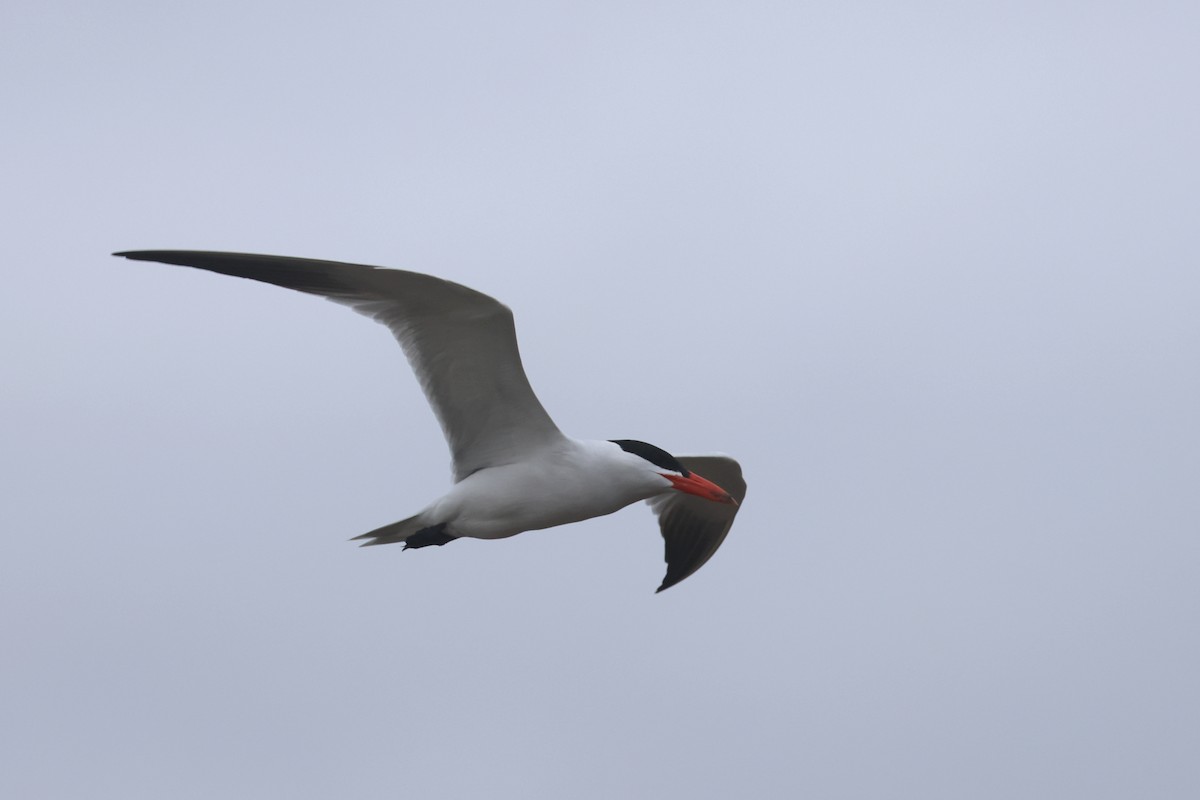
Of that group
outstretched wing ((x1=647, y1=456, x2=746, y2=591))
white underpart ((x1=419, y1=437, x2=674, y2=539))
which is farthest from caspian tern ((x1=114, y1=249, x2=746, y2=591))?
outstretched wing ((x1=647, y1=456, x2=746, y2=591))

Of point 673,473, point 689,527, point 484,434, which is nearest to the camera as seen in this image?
point 484,434

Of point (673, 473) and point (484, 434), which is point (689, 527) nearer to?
point (673, 473)

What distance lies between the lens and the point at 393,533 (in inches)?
485

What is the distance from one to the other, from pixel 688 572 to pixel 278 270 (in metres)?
5.91

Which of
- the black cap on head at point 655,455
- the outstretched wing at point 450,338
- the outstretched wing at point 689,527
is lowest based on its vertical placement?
the outstretched wing at point 689,527

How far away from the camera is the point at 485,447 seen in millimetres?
12266

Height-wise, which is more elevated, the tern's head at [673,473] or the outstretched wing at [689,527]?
the tern's head at [673,473]

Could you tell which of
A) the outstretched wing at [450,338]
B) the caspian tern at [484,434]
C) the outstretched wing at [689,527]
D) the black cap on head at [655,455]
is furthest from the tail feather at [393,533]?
the outstretched wing at [689,527]

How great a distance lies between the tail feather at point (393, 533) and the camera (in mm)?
12159

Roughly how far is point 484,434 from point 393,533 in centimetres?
110

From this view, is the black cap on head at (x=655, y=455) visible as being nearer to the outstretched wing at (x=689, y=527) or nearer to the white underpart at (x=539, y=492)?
the white underpart at (x=539, y=492)

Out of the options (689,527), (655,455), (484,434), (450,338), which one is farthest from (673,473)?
(689,527)

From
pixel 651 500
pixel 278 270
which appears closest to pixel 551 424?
pixel 278 270

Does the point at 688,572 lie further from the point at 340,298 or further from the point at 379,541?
the point at 340,298
